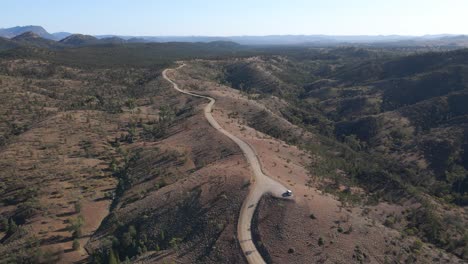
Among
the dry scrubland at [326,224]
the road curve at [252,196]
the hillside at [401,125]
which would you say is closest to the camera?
the road curve at [252,196]

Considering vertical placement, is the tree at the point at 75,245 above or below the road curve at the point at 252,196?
below

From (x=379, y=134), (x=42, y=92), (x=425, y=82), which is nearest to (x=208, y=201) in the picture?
(x=379, y=134)

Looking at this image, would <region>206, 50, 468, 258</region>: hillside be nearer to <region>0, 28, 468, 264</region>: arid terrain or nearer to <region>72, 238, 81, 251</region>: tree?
<region>0, 28, 468, 264</region>: arid terrain

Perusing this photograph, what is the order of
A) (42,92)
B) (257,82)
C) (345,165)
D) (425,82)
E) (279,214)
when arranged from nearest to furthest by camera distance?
(279,214)
(345,165)
(42,92)
(425,82)
(257,82)

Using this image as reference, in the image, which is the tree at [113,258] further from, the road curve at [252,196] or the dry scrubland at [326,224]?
the dry scrubland at [326,224]

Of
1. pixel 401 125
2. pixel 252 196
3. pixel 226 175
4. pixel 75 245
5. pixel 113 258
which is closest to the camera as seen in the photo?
pixel 113 258

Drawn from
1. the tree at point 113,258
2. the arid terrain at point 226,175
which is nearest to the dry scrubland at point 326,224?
the arid terrain at point 226,175

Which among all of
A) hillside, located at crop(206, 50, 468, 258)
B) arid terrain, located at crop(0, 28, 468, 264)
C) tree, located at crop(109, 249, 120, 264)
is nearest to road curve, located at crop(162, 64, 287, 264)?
arid terrain, located at crop(0, 28, 468, 264)

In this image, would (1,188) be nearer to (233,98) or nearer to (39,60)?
(233,98)

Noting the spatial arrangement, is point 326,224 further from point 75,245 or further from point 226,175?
point 75,245

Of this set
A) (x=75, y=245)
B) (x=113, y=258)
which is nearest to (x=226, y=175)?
(x=113, y=258)

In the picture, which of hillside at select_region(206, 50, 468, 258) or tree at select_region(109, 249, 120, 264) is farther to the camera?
hillside at select_region(206, 50, 468, 258)
